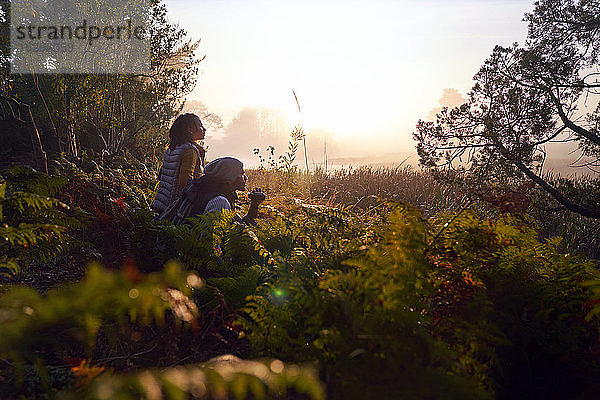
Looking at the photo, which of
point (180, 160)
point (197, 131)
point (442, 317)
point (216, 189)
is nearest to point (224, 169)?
point (216, 189)

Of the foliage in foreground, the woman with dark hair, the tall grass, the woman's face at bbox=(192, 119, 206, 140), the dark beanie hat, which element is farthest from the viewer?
the tall grass

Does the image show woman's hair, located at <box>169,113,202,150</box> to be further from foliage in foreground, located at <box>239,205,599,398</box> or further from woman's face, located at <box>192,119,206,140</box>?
foliage in foreground, located at <box>239,205,599,398</box>

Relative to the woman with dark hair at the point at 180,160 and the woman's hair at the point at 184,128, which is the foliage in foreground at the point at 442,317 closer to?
the woman with dark hair at the point at 180,160

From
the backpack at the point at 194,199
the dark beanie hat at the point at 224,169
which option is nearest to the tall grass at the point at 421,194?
the dark beanie hat at the point at 224,169

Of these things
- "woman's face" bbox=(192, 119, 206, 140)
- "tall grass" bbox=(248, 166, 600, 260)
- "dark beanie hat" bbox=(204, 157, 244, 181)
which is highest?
"woman's face" bbox=(192, 119, 206, 140)

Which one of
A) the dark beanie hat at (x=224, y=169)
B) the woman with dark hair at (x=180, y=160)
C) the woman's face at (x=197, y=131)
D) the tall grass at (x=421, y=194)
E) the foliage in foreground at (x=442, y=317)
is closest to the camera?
the foliage in foreground at (x=442, y=317)

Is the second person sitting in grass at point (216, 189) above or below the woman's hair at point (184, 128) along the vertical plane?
below

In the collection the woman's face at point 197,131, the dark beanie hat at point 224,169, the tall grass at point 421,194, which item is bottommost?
the tall grass at point 421,194

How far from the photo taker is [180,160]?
14.1ft

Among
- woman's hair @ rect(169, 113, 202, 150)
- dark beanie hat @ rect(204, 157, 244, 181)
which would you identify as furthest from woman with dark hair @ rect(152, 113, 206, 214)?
dark beanie hat @ rect(204, 157, 244, 181)

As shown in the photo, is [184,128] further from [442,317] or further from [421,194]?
[421,194]

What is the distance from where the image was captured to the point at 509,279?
5.71 feet

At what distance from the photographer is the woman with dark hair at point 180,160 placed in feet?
14.1

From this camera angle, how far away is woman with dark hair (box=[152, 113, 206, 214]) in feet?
14.1
